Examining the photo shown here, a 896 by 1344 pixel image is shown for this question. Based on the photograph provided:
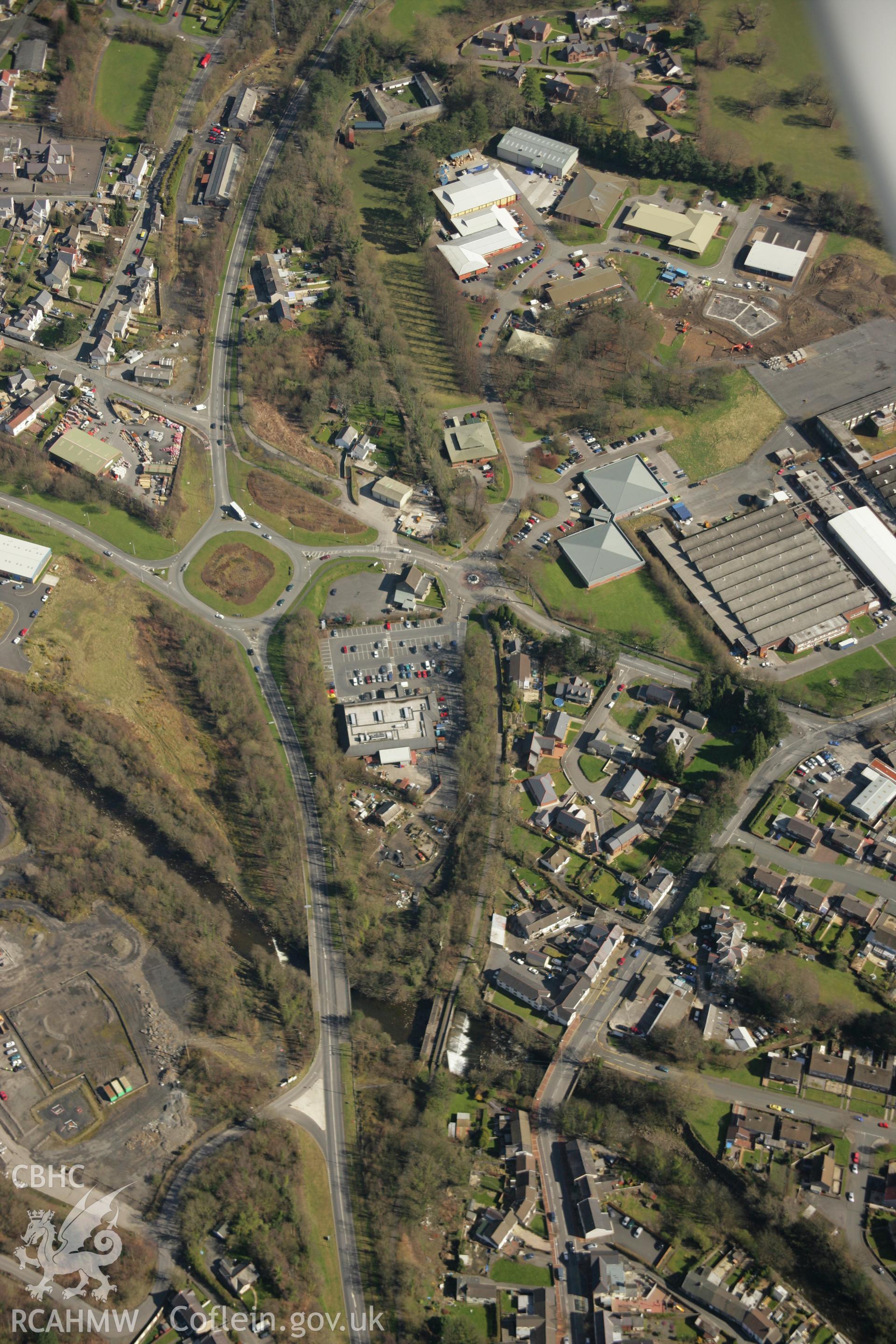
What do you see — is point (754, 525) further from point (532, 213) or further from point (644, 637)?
point (532, 213)

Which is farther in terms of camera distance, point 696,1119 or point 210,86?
point 210,86

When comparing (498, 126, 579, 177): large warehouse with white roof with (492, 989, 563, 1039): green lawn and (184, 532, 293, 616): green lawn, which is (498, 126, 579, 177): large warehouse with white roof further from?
(492, 989, 563, 1039): green lawn

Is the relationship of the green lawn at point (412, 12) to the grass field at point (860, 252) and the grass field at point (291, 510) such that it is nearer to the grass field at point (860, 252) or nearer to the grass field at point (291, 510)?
the grass field at point (860, 252)

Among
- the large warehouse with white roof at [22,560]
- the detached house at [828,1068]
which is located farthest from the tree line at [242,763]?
the detached house at [828,1068]

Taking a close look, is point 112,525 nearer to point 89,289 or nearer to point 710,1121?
point 89,289

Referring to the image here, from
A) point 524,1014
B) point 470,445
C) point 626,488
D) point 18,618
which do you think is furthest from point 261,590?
point 524,1014

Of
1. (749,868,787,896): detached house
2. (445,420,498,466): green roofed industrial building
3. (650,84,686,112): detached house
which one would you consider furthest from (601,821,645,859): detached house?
(650,84,686,112): detached house

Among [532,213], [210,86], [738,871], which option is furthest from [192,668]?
[210,86]
